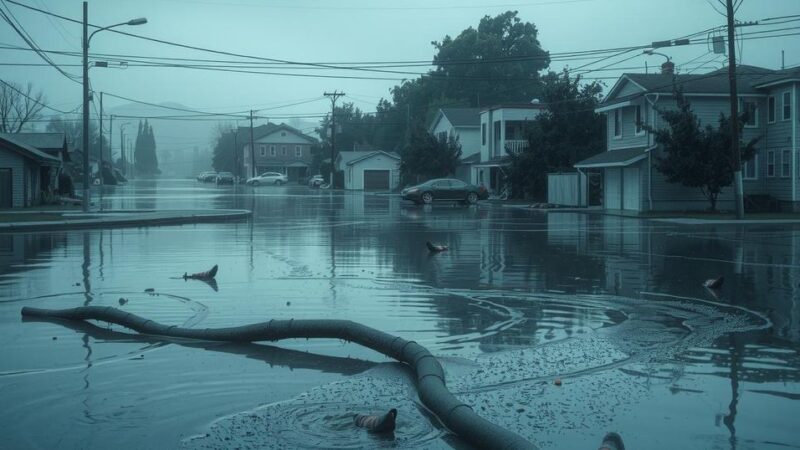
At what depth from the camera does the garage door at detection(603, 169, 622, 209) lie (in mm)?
45875

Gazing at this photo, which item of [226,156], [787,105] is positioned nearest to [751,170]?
[787,105]

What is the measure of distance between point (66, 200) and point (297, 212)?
1737 centimetres

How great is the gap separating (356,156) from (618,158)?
59.5 m

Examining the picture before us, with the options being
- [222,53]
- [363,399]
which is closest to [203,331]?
[363,399]

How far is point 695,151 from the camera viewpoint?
38750mm

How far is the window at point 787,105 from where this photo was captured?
41250 millimetres

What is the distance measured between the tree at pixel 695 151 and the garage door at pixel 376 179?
5543cm

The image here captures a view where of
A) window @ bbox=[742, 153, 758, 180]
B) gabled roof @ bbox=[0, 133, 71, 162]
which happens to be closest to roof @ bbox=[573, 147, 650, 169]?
window @ bbox=[742, 153, 758, 180]

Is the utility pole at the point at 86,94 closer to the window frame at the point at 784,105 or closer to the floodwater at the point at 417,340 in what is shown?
the floodwater at the point at 417,340

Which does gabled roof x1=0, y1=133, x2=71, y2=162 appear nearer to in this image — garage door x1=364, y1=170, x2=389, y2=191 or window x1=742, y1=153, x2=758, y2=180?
window x1=742, y1=153, x2=758, y2=180

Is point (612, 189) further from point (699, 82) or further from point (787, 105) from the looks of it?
point (787, 105)

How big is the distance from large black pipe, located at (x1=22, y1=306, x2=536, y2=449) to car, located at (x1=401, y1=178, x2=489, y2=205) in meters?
42.6

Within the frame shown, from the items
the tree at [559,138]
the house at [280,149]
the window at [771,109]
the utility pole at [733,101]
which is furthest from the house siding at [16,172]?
the house at [280,149]

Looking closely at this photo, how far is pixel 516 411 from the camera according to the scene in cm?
741
